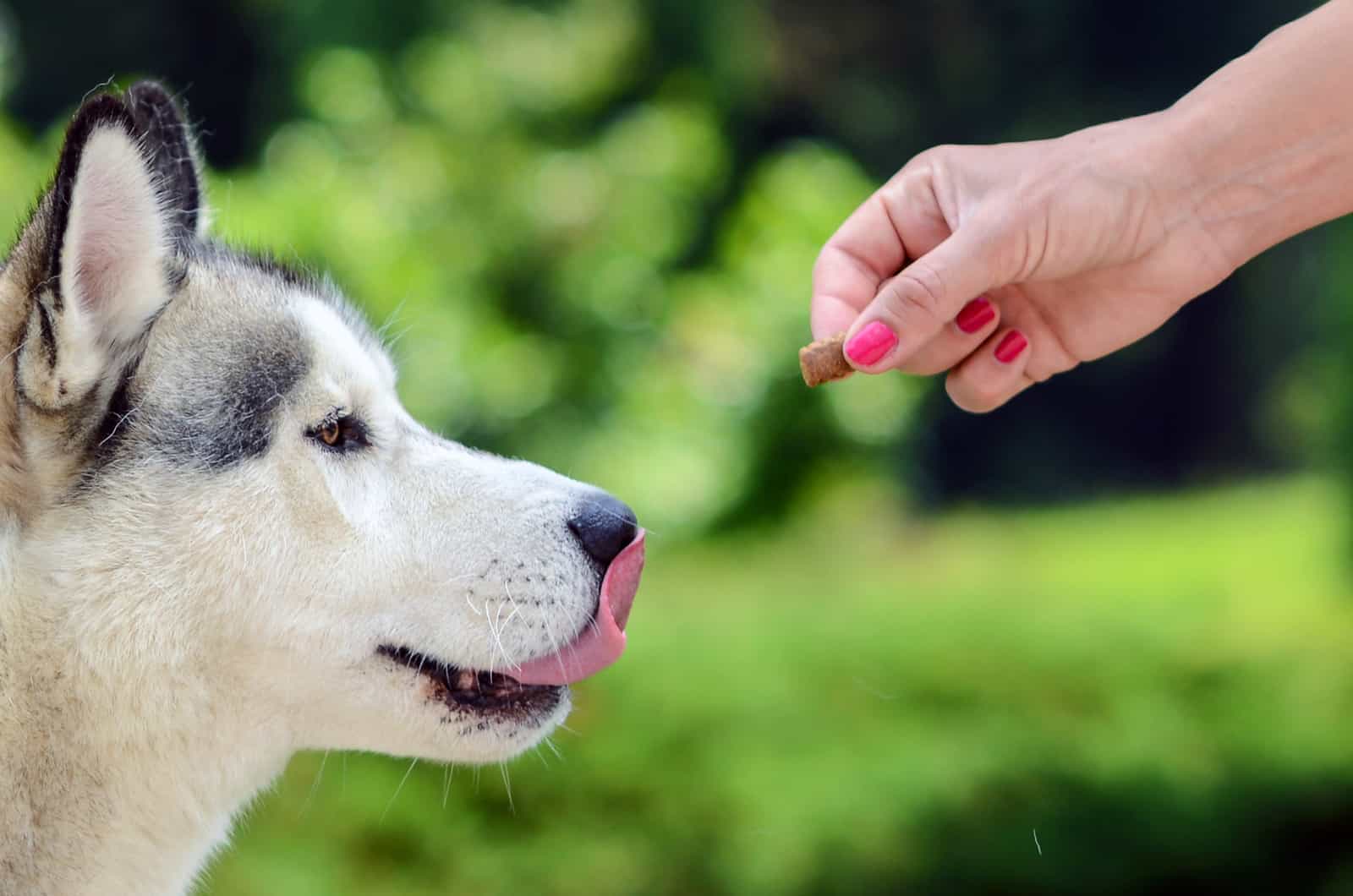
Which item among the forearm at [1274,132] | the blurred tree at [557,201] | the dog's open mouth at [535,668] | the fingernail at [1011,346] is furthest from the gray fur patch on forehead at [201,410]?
the blurred tree at [557,201]

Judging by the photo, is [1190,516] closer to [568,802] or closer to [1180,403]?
[1180,403]

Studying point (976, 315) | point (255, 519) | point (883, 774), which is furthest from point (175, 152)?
point (883, 774)

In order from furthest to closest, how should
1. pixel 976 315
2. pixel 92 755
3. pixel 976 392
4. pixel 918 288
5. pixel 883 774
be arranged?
1. pixel 883 774
2. pixel 976 392
3. pixel 976 315
4. pixel 918 288
5. pixel 92 755

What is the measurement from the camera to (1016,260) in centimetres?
261

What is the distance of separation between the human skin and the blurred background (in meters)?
1.55

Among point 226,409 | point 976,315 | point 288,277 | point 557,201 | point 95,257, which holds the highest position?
point 95,257

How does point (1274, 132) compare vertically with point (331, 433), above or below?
below

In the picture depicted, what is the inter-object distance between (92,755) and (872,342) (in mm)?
1551

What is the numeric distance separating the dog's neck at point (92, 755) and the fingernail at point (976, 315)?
159 cm

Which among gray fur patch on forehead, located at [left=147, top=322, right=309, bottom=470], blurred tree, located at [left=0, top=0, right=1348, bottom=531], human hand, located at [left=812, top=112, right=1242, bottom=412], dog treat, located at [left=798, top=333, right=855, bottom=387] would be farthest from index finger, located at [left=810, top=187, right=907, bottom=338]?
blurred tree, located at [left=0, top=0, right=1348, bottom=531]

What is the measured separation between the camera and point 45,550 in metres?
2.45

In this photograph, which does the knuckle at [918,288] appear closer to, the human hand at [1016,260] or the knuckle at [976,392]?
the human hand at [1016,260]

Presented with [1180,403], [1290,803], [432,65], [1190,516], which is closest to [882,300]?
[1290,803]

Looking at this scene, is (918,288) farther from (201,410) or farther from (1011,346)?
(201,410)
